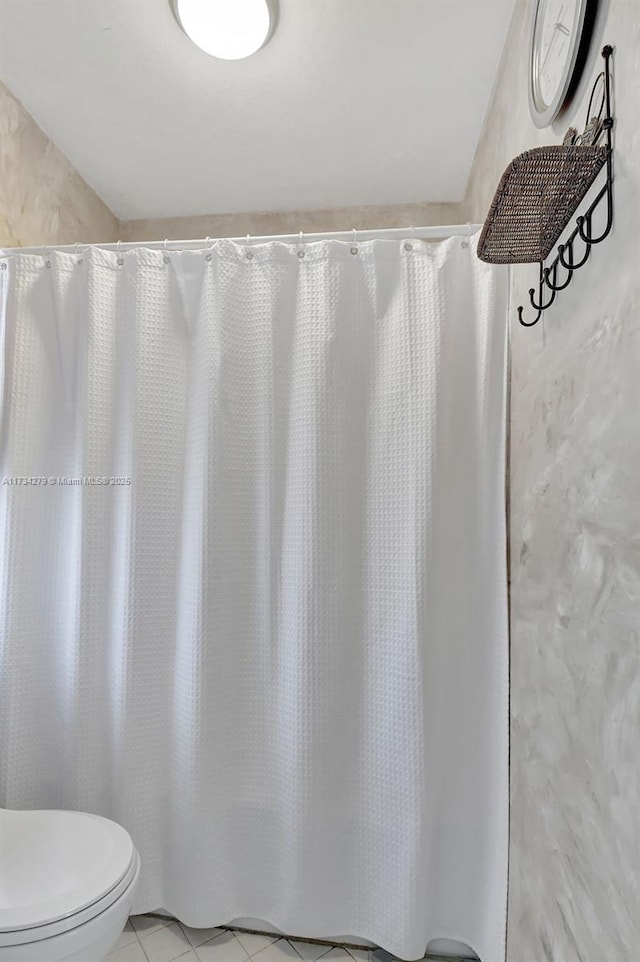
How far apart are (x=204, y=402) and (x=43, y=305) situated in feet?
1.81

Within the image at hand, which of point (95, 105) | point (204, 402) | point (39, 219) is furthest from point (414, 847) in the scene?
point (95, 105)

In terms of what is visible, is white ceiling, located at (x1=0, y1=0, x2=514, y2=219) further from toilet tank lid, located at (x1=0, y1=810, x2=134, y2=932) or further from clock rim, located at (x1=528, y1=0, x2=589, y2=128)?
toilet tank lid, located at (x1=0, y1=810, x2=134, y2=932)

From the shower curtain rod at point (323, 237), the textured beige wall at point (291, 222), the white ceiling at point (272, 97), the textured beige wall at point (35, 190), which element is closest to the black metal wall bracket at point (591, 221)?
the shower curtain rod at point (323, 237)

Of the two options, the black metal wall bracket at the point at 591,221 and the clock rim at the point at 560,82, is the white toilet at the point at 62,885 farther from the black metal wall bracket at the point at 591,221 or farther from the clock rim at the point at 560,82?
the clock rim at the point at 560,82

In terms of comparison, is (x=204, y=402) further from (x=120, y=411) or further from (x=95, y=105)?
(x=95, y=105)

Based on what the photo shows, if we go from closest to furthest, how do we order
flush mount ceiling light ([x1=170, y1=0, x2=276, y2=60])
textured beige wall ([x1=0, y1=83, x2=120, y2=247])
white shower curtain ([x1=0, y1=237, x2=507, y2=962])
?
flush mount ceiling light ([x1=170, y1=0, x2=276, y2=60])
white shower curtain ([x1=0, y1=237, x2=507, y2=962])
textured beige wall ([x1=0, y1=83, x2=120, y2=247])

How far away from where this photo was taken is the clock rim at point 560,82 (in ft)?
2.57

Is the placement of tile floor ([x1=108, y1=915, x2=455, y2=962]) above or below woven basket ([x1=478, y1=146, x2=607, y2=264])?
below

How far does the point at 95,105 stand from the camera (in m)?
1.62

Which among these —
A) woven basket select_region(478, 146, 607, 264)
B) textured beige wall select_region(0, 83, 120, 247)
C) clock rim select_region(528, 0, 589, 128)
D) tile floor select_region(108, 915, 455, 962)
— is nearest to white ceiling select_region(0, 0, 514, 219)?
textured beige wall select_region(0, 83, 120, 247)

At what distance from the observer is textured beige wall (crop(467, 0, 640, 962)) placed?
2.17 ft

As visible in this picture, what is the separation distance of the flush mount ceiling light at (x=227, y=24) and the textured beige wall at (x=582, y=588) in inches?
24.4

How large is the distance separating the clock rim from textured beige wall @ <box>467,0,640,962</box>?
2 centimetres

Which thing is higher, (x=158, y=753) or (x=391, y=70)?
(x=391, y=70)
